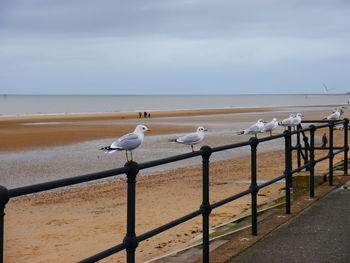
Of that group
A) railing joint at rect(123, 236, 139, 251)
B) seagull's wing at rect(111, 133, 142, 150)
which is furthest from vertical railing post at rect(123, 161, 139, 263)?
seagull's wing at rect(111, 133, 142, 150)

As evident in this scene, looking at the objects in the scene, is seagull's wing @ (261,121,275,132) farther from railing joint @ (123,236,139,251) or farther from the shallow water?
railing joint @ (123,236,139,251)

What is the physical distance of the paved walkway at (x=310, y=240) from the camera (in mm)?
4785

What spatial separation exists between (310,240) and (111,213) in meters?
5.03

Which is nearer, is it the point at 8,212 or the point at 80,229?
the point at 80,229

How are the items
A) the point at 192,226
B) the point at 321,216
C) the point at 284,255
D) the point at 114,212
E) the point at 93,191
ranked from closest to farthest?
the point at 284,255, the point at 321,216, the point at 192,226, the point at 114,212, the point at 93,191

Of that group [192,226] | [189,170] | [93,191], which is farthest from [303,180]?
[189,170]

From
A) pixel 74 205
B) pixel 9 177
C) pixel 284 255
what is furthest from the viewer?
pixel 9 177

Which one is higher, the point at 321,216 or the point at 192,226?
the point at 321,216

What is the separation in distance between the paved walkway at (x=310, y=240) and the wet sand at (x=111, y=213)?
161cm

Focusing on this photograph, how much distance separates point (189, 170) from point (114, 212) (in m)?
6.22

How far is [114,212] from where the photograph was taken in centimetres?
974

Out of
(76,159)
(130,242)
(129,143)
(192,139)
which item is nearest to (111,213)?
(129,143)

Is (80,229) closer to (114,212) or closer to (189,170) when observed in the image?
(114,212)

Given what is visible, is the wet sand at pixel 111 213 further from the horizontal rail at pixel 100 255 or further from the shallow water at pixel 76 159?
the horizontal rail at pixel 100 255
